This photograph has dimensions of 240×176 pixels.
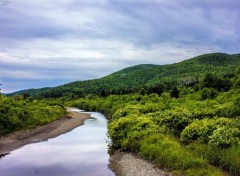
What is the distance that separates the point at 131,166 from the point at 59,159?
979 cm

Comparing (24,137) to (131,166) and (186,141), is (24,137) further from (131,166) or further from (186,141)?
(186,141)

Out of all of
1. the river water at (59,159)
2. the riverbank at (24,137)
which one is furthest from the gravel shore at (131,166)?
the riverbank at (24,137)

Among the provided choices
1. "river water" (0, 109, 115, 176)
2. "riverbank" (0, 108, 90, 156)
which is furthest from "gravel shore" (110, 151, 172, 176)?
"riverbank" (0, 108, 90, 156)

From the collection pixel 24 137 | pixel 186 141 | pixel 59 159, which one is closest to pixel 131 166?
pixel 186 141

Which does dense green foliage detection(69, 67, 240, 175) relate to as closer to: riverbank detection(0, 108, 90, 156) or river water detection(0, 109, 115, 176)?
river water detection(0, 109, 115, 176)

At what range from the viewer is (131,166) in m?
33.3

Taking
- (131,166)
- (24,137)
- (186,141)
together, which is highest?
(186,141)

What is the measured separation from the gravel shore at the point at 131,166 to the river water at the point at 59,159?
829mm

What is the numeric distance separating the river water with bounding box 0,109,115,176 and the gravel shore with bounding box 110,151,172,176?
829 mm

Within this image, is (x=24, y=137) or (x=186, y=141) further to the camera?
(x=24, y=137)

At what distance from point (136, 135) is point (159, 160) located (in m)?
8.31

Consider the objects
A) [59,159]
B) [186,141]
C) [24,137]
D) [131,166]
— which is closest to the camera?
[131,166]

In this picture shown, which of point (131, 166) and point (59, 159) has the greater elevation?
point (131, 166)

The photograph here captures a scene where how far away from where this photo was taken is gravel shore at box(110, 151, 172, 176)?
29805 millimetres
